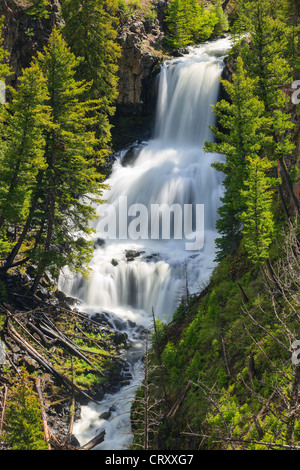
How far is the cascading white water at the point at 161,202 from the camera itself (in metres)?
21.0

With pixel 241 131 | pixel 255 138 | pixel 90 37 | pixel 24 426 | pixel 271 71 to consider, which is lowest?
pixel 24 426

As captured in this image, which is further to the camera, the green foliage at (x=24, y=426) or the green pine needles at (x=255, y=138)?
the green pine needles at (x=255, y=138)

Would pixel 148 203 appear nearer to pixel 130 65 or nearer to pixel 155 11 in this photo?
pixel 130 65

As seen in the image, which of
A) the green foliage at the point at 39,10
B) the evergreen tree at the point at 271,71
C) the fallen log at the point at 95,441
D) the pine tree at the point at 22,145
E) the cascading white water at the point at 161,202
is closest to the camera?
the fallen log at the point at 95,441

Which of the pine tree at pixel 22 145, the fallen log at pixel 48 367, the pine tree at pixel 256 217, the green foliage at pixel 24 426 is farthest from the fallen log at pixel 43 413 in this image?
the pine tree at pixel 256 217

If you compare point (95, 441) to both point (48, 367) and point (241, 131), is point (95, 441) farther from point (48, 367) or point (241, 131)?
point (241, 131)

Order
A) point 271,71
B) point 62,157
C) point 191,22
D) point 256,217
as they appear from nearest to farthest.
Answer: point 256,217, point 271,71, point 62,157, point 191,22

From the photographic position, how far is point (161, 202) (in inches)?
1203

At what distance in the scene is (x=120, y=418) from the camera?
16.1m

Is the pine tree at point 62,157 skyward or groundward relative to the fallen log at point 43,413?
skyward

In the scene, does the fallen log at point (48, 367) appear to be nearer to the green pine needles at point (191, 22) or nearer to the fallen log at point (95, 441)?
the fallen log at point (95, 441)

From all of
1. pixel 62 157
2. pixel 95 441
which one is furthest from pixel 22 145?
pixel 95 441

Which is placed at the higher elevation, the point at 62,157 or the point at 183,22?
the point at 183,22
